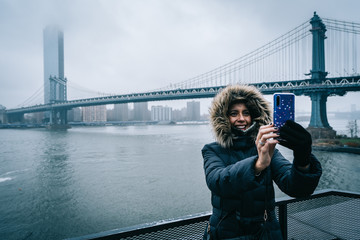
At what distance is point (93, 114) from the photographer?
4274 inches

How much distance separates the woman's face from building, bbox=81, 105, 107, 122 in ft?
371

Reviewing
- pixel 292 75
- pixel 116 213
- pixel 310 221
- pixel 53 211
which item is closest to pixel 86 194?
pixel 53 211

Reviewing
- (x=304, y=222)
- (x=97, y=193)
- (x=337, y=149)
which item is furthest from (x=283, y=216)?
(x=337, y=149)

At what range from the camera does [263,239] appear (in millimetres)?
1056

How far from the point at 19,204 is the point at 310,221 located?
30.8 ft

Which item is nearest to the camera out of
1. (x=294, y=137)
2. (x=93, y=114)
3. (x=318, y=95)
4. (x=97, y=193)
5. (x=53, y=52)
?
(x=294, y=137)

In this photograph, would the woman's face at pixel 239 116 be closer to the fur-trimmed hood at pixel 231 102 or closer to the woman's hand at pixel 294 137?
the fur-trimmed hood at pixel 231 102

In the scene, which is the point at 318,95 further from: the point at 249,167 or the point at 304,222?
the point at 249,167

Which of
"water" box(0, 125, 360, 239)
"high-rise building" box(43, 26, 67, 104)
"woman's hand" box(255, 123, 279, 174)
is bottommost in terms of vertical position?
"water" box(0, 125, 360, 239)

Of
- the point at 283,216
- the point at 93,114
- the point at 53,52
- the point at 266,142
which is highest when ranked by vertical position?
the point at 53,52

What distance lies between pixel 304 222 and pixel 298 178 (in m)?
1.26

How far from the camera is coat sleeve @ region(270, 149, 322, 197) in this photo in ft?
3.03

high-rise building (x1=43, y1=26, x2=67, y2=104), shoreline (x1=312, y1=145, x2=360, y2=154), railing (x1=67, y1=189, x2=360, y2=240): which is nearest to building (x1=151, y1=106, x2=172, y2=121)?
high-rise building (x1=43, y1=26, x2=67, y2=104)

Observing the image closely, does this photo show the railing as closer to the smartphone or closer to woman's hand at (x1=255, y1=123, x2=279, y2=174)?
woman's hand at (x1=255, y1=123, x2=279, y2=174)
